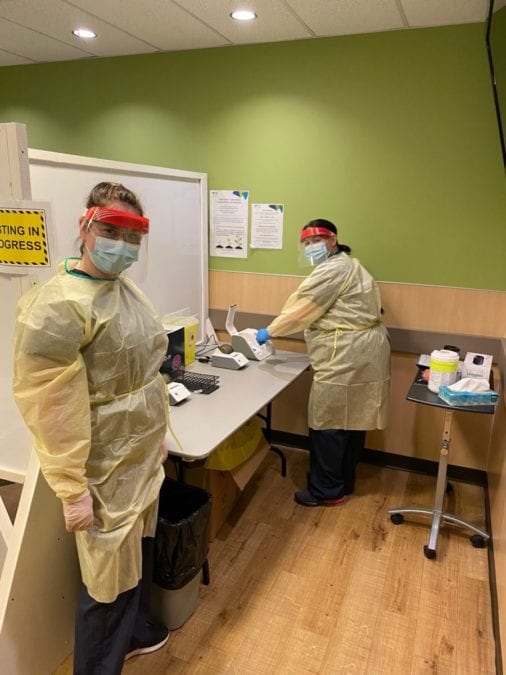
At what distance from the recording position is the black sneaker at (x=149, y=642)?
1.85 meters

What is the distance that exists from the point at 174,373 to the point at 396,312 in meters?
1.37

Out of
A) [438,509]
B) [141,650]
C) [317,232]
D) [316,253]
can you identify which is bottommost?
[141,650]

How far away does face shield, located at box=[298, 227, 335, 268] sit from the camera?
103 inches

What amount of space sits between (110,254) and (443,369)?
1.59 metres

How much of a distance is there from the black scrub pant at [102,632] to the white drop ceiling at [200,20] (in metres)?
2.57

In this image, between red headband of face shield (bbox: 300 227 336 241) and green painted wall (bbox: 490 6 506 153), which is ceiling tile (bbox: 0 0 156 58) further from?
green painted wall (bbox: 490 6 506 153)

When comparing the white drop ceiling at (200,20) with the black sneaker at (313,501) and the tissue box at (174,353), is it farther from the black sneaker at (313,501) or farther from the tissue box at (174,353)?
the black sneaker at (313,501)

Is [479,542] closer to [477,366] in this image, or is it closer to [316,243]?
[477,366]

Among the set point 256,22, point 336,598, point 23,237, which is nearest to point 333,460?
→ point 336,598

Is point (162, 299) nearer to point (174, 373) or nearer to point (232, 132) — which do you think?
point (174, 373)

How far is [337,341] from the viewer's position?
2598 mm

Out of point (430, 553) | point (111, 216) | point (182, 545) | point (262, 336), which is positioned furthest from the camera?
point (262, 336)

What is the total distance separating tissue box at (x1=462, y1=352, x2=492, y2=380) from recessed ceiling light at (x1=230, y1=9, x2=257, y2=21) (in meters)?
2.07

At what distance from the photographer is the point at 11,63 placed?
368cm
